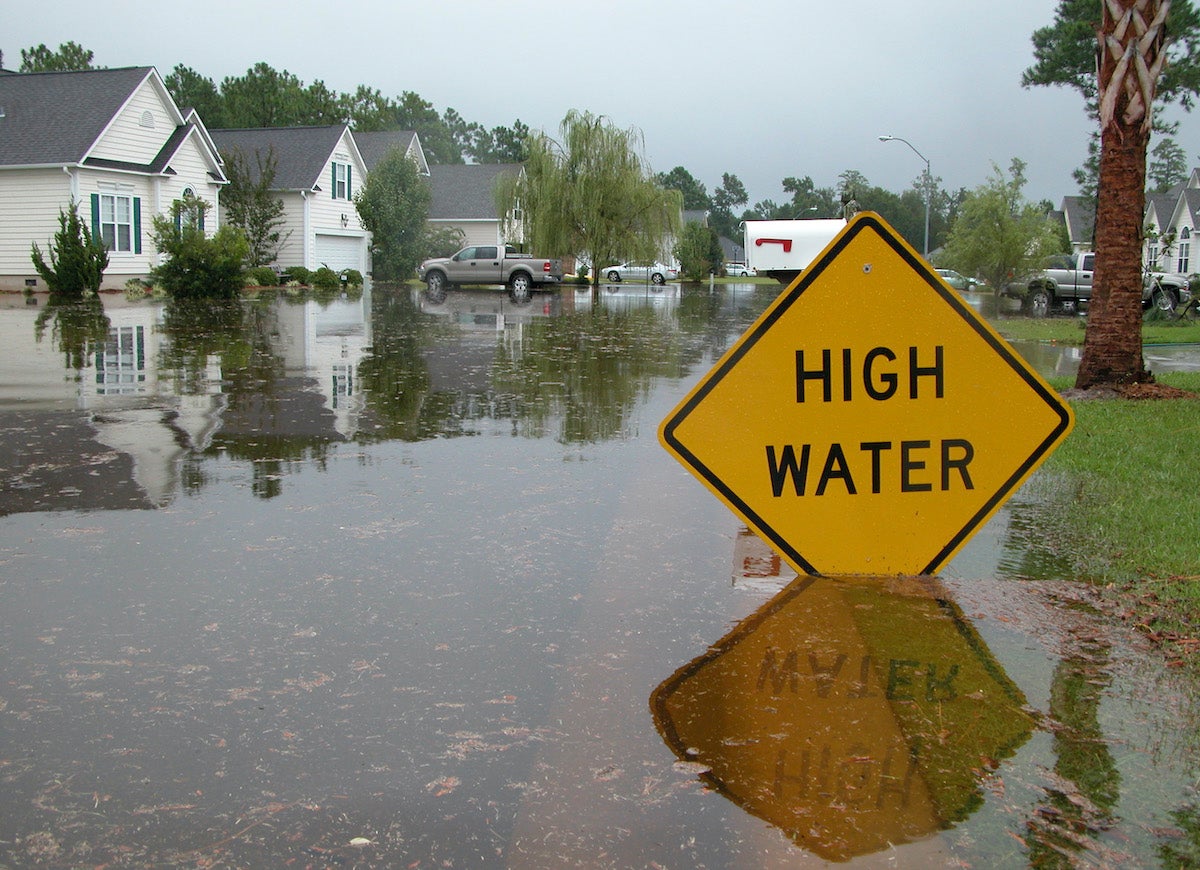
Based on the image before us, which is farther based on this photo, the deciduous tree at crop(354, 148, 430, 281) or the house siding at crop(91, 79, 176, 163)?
the deciduous tree at crop(354, 148, 430, 281)

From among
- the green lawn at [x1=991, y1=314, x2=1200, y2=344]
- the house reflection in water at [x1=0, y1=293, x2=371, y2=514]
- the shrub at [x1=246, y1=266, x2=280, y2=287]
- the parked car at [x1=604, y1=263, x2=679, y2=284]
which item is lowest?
the house reflection in water at [x1=0, y1=293, x2=371, y2=514]

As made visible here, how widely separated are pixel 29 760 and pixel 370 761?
1016mm

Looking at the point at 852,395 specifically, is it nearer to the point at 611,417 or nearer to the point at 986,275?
the point at 611,417

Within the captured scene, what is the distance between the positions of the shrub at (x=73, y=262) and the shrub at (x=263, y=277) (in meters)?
9.29

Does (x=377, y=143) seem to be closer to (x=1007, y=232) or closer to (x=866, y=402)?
(x=1007, y=232)

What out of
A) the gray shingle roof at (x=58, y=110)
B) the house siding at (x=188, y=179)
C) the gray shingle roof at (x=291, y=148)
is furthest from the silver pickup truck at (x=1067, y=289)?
the gray shingle roof at (x=58, y=110)

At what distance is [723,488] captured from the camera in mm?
4645

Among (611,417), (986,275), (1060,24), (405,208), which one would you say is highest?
(1060,24)

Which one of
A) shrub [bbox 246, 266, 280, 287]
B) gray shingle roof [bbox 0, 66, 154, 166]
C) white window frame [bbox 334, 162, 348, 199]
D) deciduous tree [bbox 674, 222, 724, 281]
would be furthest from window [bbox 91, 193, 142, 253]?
deciduous tree [bbox 674, 222, 724, 281]

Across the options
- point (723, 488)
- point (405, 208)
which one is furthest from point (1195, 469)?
point (405, 208)

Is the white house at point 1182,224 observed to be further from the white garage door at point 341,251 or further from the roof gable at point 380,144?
the white garage door at point 341,251

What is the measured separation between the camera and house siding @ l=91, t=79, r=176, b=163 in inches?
1334

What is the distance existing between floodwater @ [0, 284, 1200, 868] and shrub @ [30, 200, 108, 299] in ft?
80.5

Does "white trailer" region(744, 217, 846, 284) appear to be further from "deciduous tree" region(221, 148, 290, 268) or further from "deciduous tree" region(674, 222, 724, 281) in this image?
"deciduous tree" region(674, 222, 724, 281)
